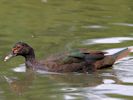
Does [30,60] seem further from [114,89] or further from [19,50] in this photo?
[114,89]

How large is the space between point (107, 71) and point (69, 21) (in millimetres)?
4116

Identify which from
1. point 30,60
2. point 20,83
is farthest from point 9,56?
point 20,83

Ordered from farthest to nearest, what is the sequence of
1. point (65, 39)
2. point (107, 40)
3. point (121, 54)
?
point (65, 39), point (107, 40), point (121, 54)

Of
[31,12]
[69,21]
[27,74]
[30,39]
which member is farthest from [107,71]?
[31,12]

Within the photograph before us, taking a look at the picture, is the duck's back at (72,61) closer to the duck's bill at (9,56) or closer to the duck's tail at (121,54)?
the duck's tail at (121,54)

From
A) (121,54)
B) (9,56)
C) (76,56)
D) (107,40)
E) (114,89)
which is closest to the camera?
(114,89)

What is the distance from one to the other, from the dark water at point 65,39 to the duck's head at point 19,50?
23 centimetres

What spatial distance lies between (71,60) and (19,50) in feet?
3.35

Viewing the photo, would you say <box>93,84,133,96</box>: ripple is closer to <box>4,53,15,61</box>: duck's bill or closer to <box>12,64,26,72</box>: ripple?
<box>12,64,26,72</box>: ripple

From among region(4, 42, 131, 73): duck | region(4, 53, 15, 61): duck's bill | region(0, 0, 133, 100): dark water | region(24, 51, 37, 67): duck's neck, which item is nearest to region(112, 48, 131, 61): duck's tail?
region(4, 42, 131, 73): duck

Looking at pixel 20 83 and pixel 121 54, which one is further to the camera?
pixel 121 54

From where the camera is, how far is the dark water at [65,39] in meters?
11.6

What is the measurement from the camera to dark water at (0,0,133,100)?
11.6 metres

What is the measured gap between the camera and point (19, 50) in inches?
523
